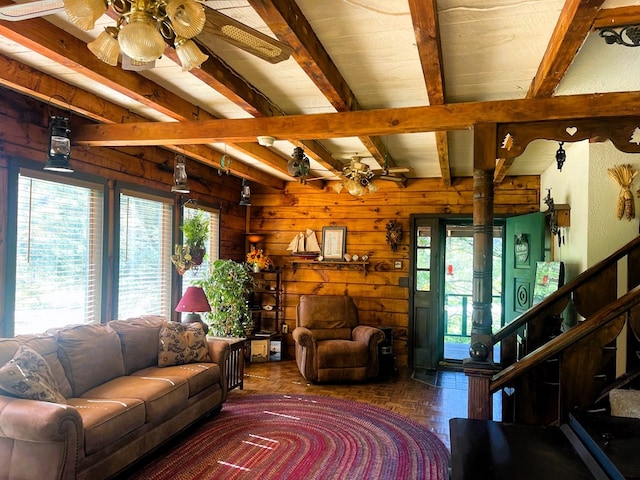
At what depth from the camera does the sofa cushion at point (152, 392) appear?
288 cm

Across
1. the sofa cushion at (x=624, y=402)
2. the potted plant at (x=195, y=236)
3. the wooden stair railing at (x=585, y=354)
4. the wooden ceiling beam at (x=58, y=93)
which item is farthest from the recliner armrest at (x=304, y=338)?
the sofa cushion at (x=624, y=402)

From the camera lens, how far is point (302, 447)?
3301mm

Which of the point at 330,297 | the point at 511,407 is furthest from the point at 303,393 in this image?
the point at 511,407

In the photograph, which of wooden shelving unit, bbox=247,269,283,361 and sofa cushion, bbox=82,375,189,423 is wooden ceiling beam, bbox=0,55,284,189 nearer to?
sofa cushion, bbox=82,375,189,423

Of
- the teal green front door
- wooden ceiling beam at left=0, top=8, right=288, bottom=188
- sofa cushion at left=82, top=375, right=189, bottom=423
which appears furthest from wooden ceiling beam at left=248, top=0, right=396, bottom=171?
the teal green front door

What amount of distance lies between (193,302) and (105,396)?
1.42m

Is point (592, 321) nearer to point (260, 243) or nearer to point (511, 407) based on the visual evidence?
point (511, 407)

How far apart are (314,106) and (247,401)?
9.44ft

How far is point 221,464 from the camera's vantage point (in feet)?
9.83

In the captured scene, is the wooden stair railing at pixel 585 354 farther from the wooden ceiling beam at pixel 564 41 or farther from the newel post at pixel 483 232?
the wooden ceiling beam at pixel 564 41

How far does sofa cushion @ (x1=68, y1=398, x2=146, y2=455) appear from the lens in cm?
241

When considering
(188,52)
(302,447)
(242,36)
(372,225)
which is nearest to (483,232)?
(242,36)

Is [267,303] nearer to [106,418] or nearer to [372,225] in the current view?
[372,225]

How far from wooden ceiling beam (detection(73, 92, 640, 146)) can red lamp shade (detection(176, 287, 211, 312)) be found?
159cm
